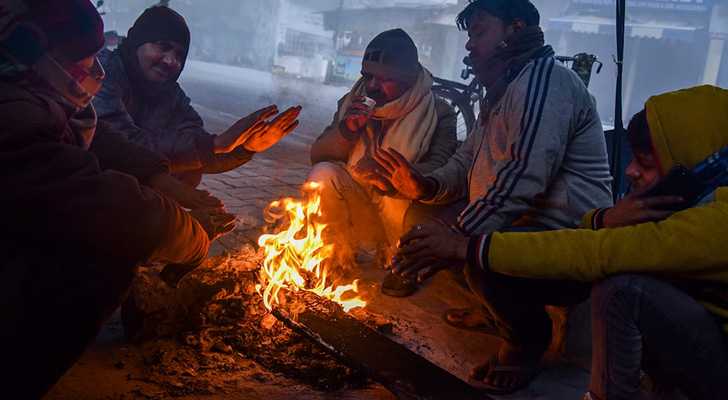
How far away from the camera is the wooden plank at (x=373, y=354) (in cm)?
253

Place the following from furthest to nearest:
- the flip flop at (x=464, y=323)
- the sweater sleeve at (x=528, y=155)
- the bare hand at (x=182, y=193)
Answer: the flip flop at (x=464, y=323)
the bare hand at (x=182, y=193)
the sweater sleeve at (x=528, y=155)

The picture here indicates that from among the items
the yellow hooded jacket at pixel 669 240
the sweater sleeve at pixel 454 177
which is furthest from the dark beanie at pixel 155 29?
the yellow hooded jacket at pixel 669 240

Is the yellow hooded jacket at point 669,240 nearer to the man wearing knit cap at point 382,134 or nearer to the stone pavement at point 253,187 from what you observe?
the man wearing knit cap at point 382,134

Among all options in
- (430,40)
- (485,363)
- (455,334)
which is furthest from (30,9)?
(430,40)

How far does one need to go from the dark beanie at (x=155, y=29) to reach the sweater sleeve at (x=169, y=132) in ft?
1.35

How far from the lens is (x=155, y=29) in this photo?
4.12m

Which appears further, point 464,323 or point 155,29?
point 155,29

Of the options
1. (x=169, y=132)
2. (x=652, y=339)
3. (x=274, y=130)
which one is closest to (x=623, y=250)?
(x=652, y=339)

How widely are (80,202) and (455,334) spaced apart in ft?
8.07

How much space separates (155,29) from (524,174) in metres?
2.94

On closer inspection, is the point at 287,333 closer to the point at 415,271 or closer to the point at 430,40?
the point at 415,271

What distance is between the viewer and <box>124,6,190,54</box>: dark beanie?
4.11 meters

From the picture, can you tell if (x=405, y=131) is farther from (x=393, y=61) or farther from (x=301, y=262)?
(x=301, y=262)

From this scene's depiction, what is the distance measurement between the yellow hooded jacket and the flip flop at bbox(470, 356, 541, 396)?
84cm
